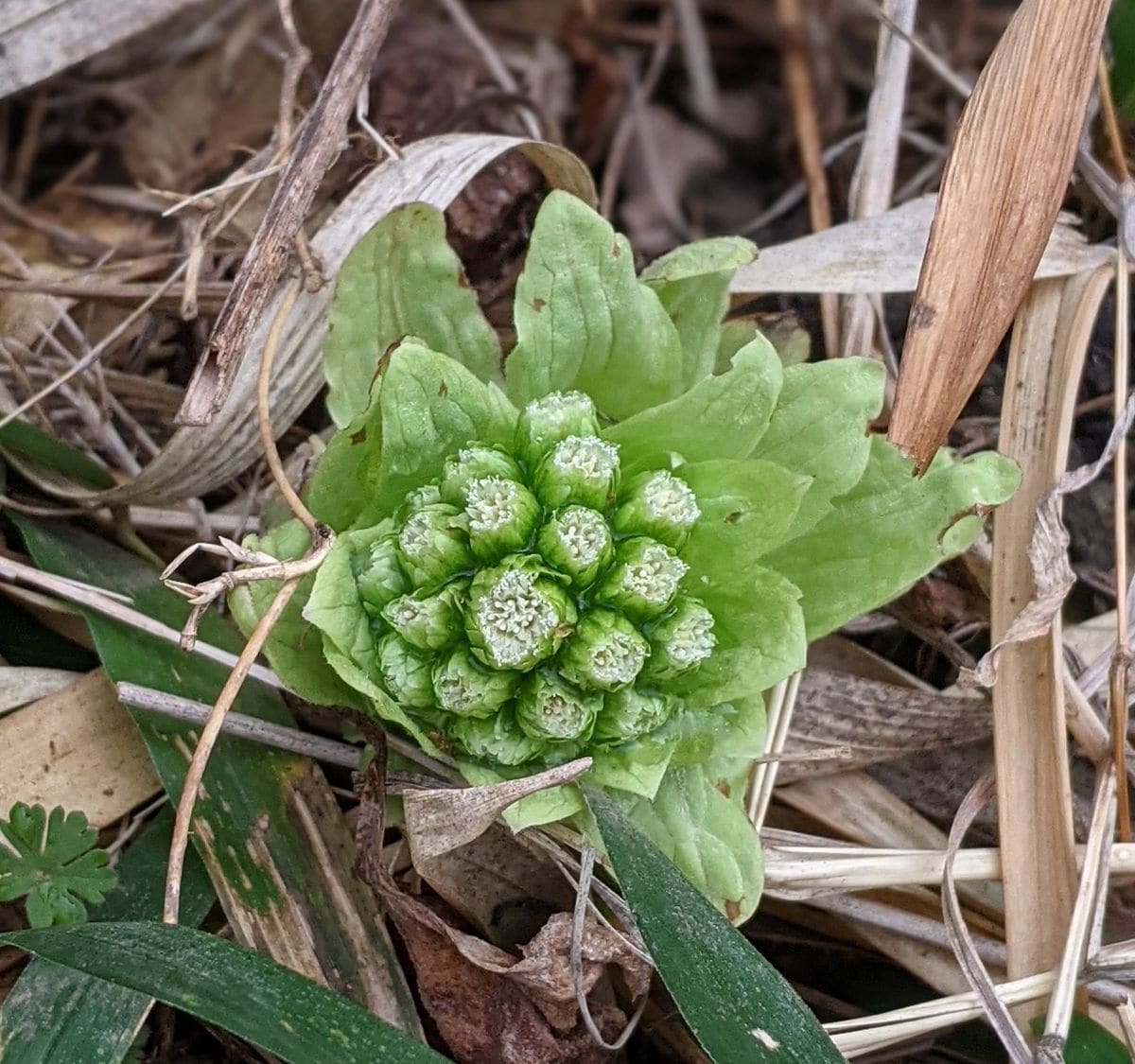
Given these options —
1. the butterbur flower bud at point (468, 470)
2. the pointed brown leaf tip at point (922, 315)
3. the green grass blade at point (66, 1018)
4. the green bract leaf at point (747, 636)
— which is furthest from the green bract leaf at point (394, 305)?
the green grass blade at point (66, 1018)

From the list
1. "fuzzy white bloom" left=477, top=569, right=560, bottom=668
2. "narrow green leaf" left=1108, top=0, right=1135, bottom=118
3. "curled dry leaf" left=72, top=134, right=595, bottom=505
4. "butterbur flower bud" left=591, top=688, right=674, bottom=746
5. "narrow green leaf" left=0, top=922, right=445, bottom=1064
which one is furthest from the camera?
"narrow green leaf" left=1108, top=0, right=1135, bottom=118

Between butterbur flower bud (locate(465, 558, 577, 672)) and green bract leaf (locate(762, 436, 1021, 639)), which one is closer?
butterbur flower bud (locate(465, 558, 577, 672))

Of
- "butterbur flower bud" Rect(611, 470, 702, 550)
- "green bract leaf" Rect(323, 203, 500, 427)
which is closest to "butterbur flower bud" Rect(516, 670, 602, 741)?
"butterbur flower bud" Rect(611, 470, 702, 550)

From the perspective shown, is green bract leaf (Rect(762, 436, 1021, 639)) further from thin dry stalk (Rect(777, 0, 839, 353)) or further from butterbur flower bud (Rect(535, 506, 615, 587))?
thin dry stalk (Rect(777, 0, 839, 353))

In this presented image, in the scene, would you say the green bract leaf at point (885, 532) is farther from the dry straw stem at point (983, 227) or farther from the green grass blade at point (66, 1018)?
the green grass blade at point (66, 1018)

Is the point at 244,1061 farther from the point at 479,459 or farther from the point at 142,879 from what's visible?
the point at 479,459

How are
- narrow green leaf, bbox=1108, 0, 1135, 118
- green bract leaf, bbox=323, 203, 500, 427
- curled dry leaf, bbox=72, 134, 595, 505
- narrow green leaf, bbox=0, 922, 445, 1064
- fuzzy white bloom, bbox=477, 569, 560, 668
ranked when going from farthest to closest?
narrow green leaf, bbox=1108, 0, 1135, 118 → curled dry leaf, bbox=72, 134, 595, 505 → green bract leaf, bbox=323, 203, 500, 427 → fuzzy white bloom, bbox=477, 569, 560, 668 → narrow green leaf, bbox=0, 922, 445, 1064

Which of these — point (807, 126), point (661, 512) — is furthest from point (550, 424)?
point (807, 126)
